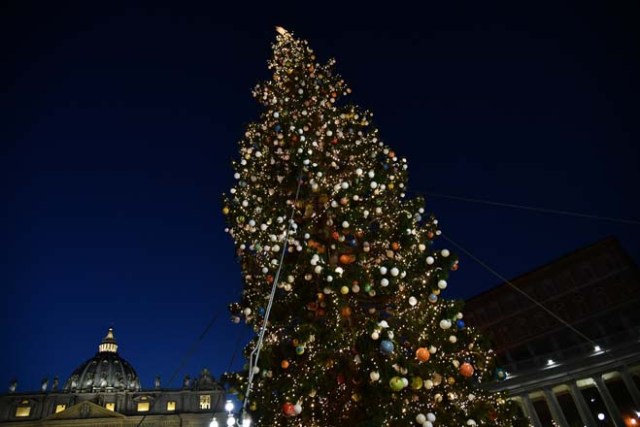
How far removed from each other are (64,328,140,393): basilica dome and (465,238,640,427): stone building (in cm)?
6316

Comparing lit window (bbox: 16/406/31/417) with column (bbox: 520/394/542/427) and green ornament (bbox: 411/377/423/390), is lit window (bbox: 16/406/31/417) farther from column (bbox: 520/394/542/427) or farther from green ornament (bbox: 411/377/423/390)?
green ornament (bbox: 411/377/423/390)

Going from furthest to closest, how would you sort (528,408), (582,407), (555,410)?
(528,408), (555,410), (582,407)

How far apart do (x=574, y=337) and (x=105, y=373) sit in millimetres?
75674

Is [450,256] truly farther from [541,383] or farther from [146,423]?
[146,423]

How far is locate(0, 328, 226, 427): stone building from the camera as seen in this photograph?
175 ft

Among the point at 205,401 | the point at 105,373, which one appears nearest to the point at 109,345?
the point at 105,373

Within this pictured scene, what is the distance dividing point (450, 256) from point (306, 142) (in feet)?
11.0

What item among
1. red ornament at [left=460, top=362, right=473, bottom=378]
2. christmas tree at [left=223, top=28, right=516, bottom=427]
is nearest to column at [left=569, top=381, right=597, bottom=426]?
christmas tree at [left=223, top=28, right=516, bottom=427]

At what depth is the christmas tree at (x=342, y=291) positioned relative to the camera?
5.45 metres

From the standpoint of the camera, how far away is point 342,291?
228 inches

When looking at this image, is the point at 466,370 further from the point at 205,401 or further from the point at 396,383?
the point at 205,401

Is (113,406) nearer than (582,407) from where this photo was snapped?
No

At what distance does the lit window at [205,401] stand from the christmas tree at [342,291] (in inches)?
2371

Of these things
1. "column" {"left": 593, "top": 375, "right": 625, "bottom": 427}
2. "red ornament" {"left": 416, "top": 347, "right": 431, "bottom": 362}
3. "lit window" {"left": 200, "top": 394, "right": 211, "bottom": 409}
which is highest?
"lit window" {"left": 200, "top": 394, "right": 211, "bottom": 409}
